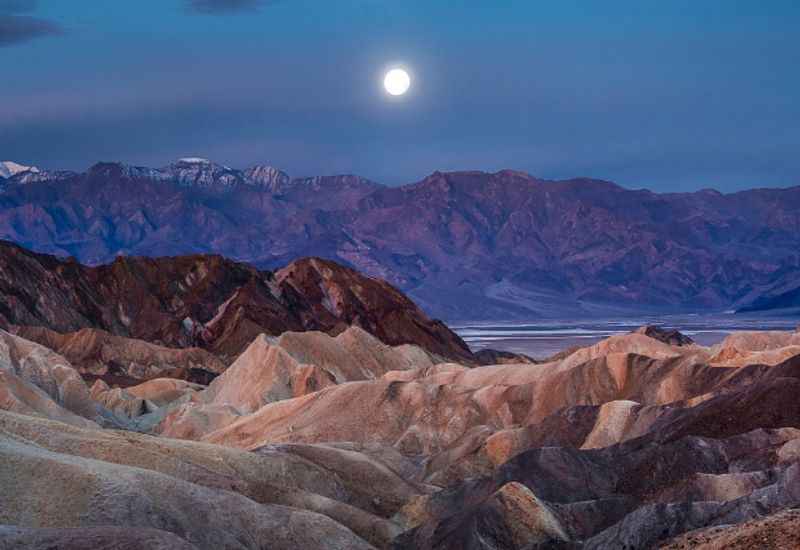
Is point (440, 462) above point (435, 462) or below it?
above

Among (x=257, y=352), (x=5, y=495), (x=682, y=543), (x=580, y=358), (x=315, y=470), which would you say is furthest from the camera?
(x=257, y=352)

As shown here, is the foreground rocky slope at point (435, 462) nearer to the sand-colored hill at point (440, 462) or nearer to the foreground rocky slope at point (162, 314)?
the sand-colored hill at point (440, 462)

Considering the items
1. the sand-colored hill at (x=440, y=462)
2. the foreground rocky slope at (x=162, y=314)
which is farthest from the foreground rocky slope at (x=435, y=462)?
the foreground rocky slope at (x=162, y=314)

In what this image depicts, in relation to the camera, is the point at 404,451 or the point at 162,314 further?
the point at 162,314

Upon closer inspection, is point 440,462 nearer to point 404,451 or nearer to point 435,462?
point 435,462

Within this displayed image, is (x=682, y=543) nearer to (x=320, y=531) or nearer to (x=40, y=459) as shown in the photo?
(x=320, y=531)

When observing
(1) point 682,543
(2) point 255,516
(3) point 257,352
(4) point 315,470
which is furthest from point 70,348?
(1) point 682,543

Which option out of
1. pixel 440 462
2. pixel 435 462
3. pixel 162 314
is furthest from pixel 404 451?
pixel 162 314

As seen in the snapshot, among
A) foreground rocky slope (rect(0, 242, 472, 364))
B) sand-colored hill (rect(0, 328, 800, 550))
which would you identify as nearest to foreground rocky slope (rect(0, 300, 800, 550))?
sand-colored hill (rect(0, 328, 800, 550))
